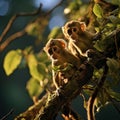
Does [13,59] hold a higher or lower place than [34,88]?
higher

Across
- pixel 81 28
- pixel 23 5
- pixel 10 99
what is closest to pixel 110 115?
pixel 81 28

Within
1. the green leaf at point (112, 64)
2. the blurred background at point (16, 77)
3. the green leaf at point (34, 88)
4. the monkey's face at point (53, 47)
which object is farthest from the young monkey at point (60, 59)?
the blurred background at point (16, 77)

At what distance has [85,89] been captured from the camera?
3.67 feet

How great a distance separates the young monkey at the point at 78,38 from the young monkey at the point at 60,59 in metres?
0.02

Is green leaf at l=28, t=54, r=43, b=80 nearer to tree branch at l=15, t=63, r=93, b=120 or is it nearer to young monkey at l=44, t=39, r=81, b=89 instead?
young monkey at l=44, t=39, r=81, b=89

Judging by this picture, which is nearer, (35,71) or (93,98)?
(93,98)

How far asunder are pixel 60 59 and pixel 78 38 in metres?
0.07

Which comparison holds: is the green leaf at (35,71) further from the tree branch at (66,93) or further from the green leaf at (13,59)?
the tree branch at (66,93)

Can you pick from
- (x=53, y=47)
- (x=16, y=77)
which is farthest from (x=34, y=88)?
(x=16, y=77)

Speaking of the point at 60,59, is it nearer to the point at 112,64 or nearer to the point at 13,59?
the point at 112,64

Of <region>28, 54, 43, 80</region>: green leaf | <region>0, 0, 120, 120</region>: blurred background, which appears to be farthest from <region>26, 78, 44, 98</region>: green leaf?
<region>0, 0, 120, 120</region>: blurred background

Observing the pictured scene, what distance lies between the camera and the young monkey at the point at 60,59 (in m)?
1.09

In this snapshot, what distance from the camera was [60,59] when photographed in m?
1.15

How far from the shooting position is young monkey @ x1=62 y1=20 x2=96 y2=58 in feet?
3.68
